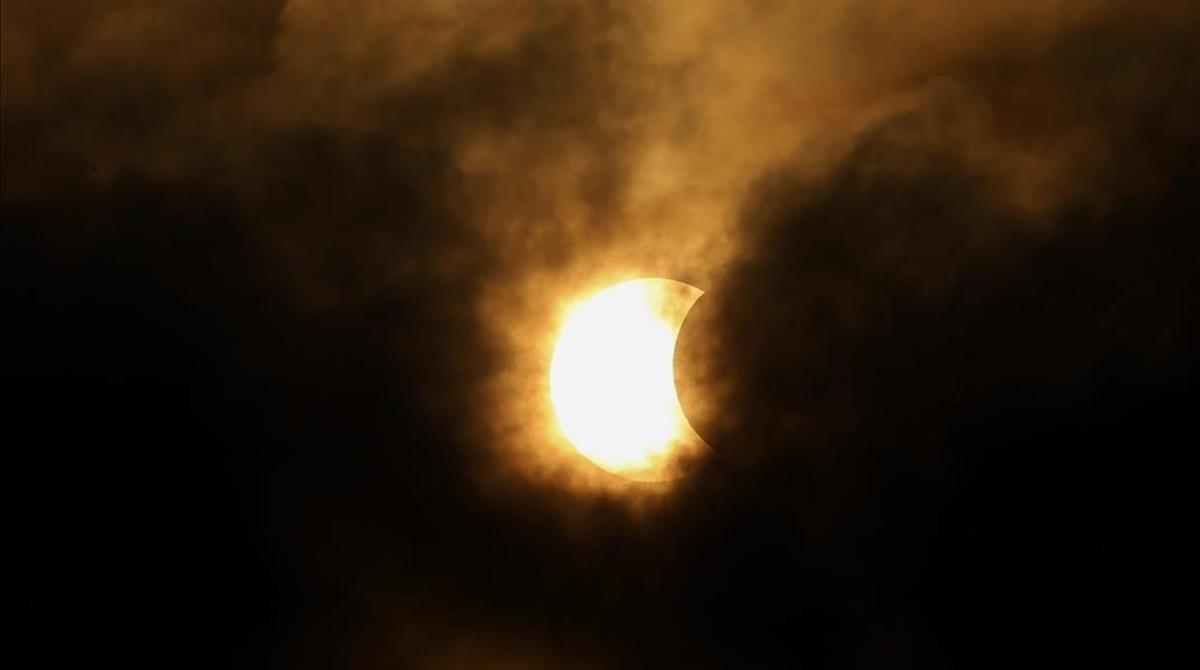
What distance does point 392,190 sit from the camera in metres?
18.0

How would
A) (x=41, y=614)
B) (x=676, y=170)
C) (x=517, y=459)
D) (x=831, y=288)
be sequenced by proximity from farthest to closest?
(x=41, y=614) < (x=831, y=288) < (x=517, y=459) < (x=676, y=170)

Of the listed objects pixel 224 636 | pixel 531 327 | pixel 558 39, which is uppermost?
pixel 558 39

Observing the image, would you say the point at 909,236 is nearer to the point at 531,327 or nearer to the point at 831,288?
the point at 831,288

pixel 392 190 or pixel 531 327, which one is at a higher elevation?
pixel 392 190

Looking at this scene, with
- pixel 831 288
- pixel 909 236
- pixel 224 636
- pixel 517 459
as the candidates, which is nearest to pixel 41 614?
pixel 224 636

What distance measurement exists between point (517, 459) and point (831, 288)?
663cm

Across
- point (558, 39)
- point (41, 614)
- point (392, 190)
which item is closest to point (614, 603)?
point (392, 190)

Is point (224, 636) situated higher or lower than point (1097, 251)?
lower

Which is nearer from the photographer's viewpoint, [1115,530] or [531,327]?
[531,327]

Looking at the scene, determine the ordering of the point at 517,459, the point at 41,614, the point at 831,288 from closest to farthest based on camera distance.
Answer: the point at 517,459
the point at 831,288
the point at 41,614

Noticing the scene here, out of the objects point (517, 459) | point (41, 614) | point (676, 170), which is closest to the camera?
point (676, 170)

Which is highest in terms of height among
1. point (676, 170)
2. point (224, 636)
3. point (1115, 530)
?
point (676, 170)

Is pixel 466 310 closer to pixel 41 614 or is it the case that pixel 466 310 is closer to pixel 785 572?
pixel 785 572

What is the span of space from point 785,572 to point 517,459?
5.45 meters
